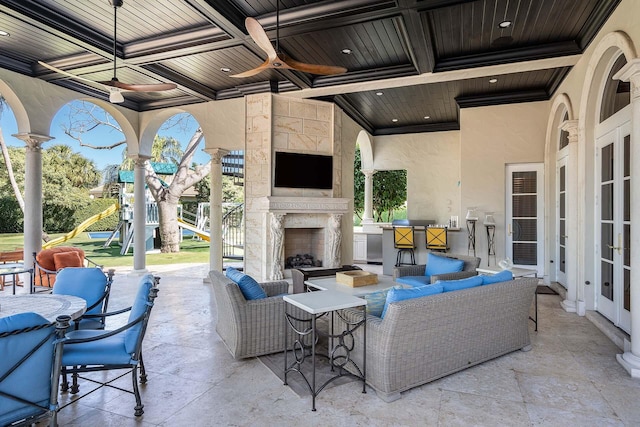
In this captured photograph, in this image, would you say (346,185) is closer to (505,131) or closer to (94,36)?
(505,131)

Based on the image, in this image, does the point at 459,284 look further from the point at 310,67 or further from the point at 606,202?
the point at 310,67

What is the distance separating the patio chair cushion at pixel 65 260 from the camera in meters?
5.73

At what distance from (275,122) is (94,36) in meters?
2.77

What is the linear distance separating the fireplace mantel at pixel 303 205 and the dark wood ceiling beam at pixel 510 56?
108 inches

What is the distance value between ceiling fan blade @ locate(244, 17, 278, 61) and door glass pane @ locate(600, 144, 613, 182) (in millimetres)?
3679

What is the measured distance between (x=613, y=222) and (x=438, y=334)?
2.57 m

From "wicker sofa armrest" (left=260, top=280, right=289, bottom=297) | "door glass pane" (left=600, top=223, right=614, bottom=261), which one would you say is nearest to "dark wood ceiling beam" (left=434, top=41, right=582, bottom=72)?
"door glass pane" (left=600, top=223, right=614, bottom=261)

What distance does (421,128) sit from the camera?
902 cm

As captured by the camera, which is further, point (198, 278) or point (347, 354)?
point (198, 278)

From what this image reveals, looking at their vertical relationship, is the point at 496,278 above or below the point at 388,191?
below

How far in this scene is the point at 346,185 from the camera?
24.1 feet

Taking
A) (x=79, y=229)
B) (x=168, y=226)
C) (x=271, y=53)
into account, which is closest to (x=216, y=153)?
(x=271, y=53)

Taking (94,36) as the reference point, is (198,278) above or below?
below

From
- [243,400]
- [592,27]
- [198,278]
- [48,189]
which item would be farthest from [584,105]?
[48,189]
